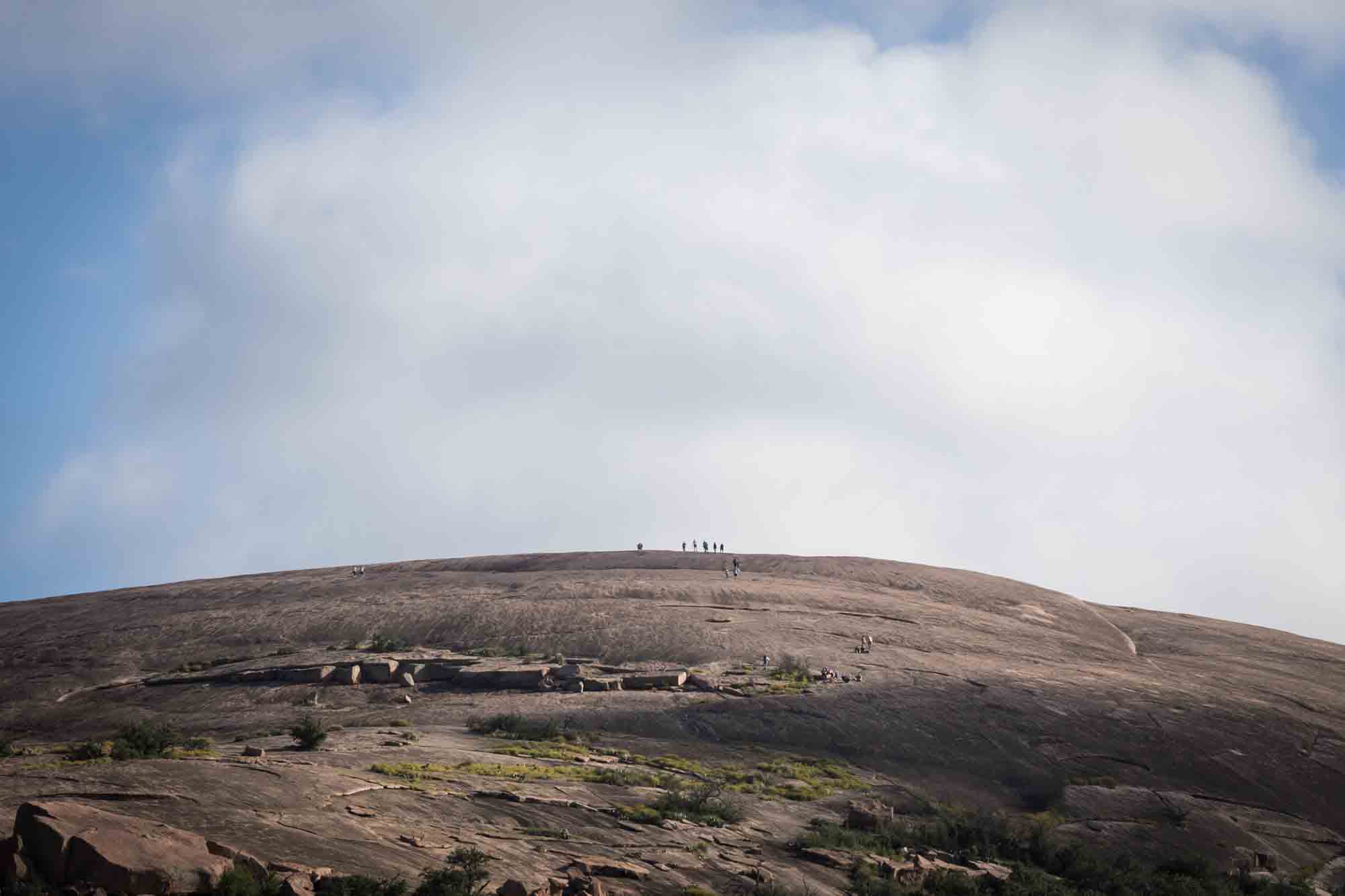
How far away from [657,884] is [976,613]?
43.7 metres

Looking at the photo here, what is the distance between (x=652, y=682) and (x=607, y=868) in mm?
21650

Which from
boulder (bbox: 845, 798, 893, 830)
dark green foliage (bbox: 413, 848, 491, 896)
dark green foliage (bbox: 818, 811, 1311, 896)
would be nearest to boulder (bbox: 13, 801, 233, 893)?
dark green foliage (bbox: 413, 848, 491, 896)

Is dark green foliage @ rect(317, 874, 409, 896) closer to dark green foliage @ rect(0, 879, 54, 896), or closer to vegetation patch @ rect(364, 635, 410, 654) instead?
dark green foliage @ rect(0, 879, 54, 896)

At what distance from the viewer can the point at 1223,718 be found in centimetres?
4750

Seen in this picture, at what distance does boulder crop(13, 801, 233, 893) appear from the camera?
1981 cm

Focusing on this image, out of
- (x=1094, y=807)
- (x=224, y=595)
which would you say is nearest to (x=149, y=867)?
(x=1094, y=807)

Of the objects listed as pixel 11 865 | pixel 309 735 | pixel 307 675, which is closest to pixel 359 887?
pixel 11 865

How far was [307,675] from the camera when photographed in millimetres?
48656

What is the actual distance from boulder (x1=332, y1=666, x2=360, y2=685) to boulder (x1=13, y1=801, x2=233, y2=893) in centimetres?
2673

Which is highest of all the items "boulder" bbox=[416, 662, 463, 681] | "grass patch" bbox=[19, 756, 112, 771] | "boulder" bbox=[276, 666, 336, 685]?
"boulder" bbox=[416, 662, 463, 681]

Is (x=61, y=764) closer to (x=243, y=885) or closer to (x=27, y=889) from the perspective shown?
(x=27, y=889)

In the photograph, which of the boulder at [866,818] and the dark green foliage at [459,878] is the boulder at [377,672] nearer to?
the boulder at [866,818]

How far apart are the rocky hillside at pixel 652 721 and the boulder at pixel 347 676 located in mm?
156

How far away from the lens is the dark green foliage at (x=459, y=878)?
2281cm
